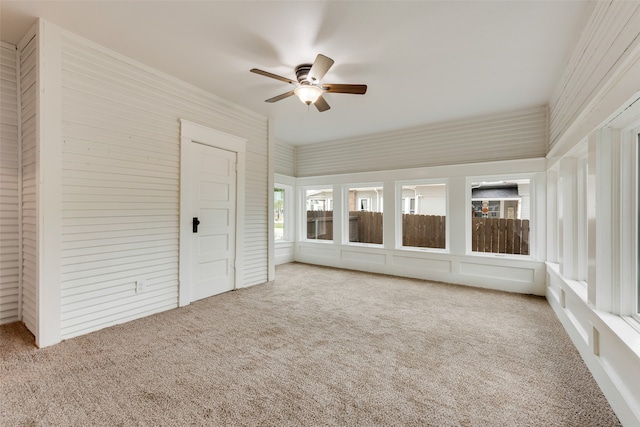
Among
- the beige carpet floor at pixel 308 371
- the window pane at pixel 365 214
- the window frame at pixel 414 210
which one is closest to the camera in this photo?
the beige carpet floor at pixel 308 371

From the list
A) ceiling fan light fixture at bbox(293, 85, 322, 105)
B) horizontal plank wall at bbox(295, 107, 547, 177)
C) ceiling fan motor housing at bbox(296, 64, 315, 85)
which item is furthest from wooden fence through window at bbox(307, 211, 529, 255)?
ceiling fan motor housing at bbox(296, 64, 315, 85)

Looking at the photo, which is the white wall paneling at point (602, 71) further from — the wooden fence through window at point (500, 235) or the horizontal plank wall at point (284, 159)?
the horizontal plank wall at point (284, 159)

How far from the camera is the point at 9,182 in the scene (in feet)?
9.03

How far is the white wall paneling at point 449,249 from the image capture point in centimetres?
409

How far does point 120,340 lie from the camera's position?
254cm

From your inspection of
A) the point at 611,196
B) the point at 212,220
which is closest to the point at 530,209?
the point at 611,196

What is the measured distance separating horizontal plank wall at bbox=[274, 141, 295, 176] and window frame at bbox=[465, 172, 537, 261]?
11.9ft

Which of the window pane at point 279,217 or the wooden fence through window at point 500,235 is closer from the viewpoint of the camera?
the wooden fence through window at point 500,235

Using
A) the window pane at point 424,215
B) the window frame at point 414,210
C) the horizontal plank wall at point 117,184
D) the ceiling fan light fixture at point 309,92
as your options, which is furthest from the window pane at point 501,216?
the horizontal plank wall at point 117,184

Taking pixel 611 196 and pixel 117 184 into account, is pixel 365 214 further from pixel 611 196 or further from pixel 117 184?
pixel 117 184

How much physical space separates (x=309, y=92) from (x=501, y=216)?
12.0 ft

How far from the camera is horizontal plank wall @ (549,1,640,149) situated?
1.55 metres

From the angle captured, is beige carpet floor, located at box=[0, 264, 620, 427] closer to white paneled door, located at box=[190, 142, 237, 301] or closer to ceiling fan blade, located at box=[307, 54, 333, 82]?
white paneled door, located at box=[190, 142, 237, 301]

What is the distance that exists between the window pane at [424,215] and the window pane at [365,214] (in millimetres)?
541
